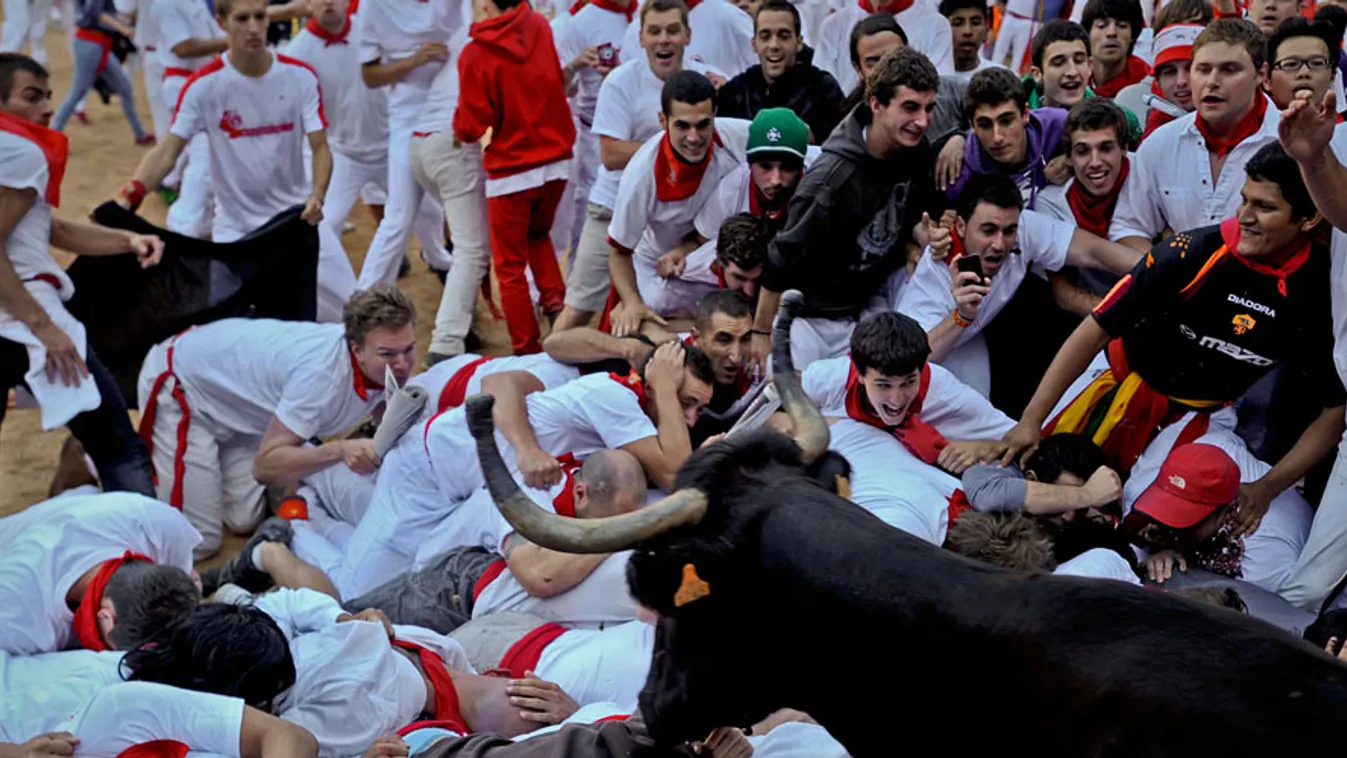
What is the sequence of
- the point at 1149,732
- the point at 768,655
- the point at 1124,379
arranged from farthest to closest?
the point at 1124,379
the point at 768,655
the point at 1149,732

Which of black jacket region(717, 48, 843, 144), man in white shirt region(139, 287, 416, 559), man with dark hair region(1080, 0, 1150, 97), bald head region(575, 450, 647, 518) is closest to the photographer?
bald head region(575, 450, 647, 518)

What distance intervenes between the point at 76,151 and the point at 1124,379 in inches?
372

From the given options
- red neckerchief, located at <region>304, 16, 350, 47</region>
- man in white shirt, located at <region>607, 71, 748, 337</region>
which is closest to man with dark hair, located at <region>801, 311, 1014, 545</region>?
man in white shirt, located at <region>607, 71, 748, 337</region>

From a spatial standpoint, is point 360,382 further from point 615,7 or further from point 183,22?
point 183,22

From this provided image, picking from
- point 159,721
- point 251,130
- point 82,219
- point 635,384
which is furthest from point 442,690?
point 82,219

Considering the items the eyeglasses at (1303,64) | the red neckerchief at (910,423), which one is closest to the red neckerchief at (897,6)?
the eyeglasses at (1303,64)

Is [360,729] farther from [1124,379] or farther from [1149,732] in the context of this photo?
[1124,379]

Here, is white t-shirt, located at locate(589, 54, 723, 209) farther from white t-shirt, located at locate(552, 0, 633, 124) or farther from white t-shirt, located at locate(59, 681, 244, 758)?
white t-shirt, located at locate(59, 681, 244, 758)

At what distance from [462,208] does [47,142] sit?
226 centimetres

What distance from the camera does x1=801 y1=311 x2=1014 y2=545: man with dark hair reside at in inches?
181

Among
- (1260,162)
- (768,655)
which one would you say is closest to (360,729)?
(768,655)

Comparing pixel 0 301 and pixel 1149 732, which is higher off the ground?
pixel 1149 732

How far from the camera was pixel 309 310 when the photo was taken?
22.9 ft

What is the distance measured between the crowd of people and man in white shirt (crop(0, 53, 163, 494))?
18mm
